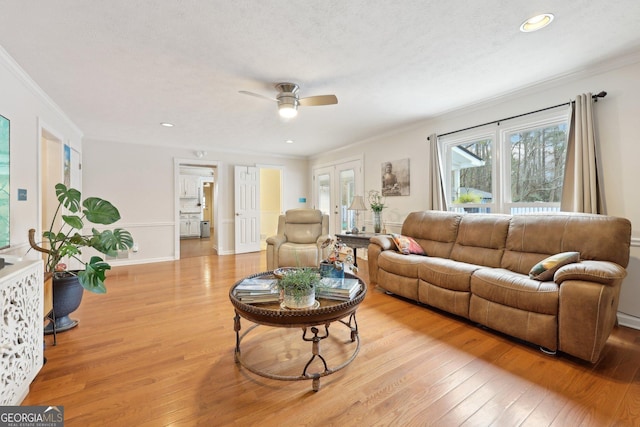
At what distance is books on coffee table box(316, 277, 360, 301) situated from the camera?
1878 mm

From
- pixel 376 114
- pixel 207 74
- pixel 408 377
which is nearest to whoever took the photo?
pixel 408 377

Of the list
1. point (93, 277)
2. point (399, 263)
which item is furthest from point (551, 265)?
point (93, 277)

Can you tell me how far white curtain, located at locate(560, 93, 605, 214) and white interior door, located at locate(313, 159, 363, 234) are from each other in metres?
3.22

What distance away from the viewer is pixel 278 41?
2.13 metres

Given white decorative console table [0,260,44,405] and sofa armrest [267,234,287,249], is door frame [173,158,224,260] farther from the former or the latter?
white decorative console table [0,260,44,405]

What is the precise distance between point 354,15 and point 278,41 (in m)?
0.61

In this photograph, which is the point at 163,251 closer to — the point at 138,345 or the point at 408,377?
the point at 138,345

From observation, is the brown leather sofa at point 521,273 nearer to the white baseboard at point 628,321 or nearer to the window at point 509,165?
the window at point 509,165

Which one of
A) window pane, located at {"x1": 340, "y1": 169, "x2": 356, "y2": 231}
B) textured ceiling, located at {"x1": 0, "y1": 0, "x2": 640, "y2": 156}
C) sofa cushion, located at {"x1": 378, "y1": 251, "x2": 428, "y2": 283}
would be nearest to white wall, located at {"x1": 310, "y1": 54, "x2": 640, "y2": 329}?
textured ceiling, located at {"x1": 0, "y1": 0, "x2": 640, "y2": 156}

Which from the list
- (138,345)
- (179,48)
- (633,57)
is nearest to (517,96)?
(633,57)

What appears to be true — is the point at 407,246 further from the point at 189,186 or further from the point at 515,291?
the point at 189,186

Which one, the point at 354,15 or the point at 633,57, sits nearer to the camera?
the point at 354,15

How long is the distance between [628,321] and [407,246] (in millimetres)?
1987

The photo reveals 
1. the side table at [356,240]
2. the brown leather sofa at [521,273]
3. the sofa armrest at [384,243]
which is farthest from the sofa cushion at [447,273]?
the side table at [356,240]
